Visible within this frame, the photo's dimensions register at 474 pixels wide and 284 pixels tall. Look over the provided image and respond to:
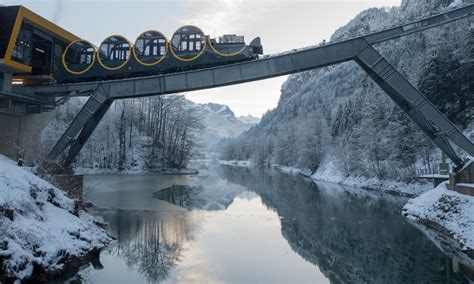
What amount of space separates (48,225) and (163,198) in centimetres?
1815

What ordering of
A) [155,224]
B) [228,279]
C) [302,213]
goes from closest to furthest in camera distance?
[228,279]
[155,224]
[302,213]

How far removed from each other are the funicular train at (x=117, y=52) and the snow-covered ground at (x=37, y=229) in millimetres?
10686

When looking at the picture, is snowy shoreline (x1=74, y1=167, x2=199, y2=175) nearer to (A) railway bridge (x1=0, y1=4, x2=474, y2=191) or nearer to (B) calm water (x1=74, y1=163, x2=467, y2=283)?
(B) calm water (x1=74, y1=163, x2=467, y2=283)

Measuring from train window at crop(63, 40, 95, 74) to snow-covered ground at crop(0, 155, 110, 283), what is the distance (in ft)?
38.1

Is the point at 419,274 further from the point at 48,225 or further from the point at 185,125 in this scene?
the point at 185,125

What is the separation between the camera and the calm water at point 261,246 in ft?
41.0

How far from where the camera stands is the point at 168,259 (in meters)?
13.9

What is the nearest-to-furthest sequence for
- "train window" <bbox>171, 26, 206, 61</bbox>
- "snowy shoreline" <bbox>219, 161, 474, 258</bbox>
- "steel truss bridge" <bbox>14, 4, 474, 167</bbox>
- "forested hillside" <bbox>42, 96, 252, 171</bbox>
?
1. "snowy shoreline" <bbox>219, 161, 474, 258</bbox>
2. "steel truss bridge" <bbox>14, 4, 474, 167</bbox>
3. "train window" <bbox>171, 26, 206, 61</bbox>
4. "forested hillside" <bbox>42, 96, 252, 171</bbox>

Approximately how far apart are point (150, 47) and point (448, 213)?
66.2ft

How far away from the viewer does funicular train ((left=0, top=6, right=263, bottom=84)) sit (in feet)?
71.7

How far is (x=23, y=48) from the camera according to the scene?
23328mm

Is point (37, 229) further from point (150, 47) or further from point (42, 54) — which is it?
point (42, 54)

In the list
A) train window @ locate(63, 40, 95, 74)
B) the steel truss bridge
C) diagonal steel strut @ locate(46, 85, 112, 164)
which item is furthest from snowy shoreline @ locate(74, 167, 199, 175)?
the steel truss bridge

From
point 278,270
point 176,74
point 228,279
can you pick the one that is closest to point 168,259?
point 228,279
